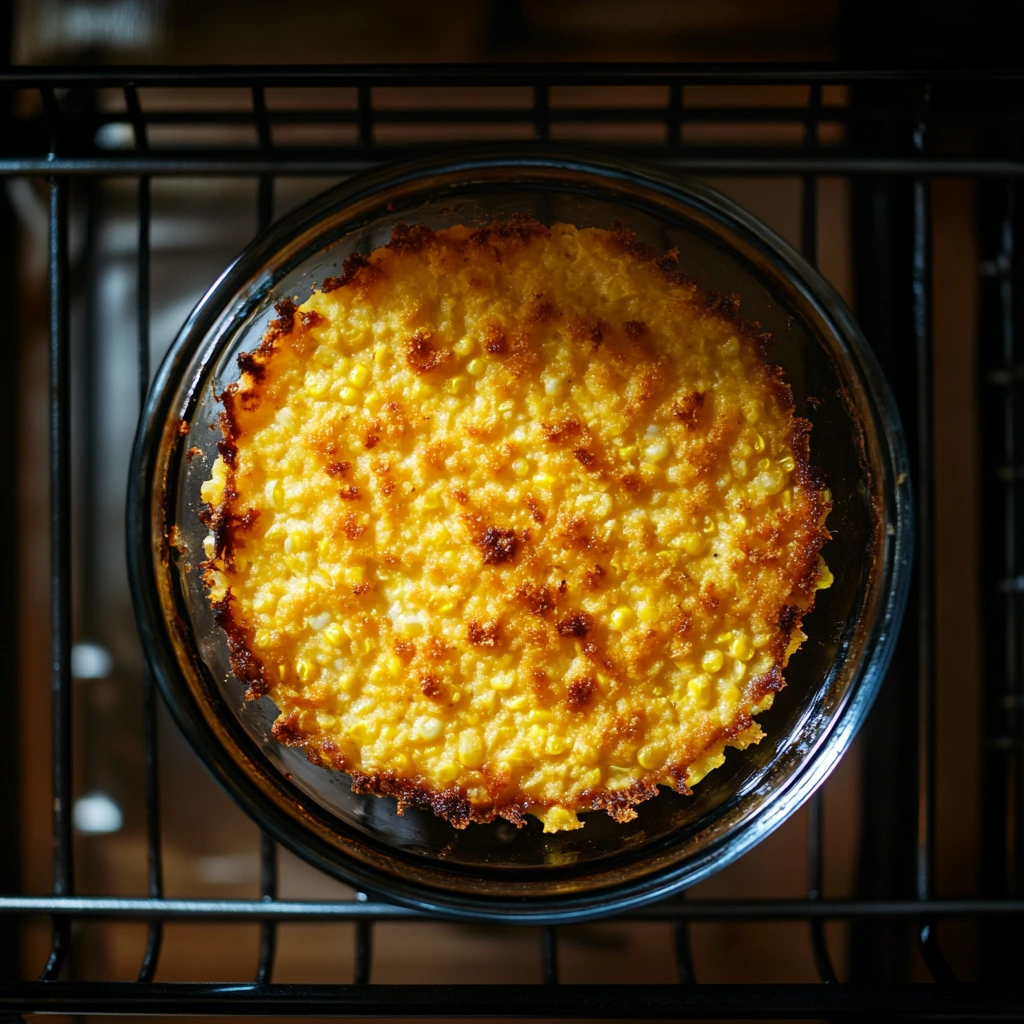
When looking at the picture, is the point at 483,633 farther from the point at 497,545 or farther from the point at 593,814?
the point at 593,814

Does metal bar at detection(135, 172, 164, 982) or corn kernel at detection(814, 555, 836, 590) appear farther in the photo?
metal bar at detection(135, 172, 164, 982)

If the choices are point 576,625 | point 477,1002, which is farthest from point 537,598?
point 477,1002

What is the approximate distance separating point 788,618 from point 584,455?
0.73 ft

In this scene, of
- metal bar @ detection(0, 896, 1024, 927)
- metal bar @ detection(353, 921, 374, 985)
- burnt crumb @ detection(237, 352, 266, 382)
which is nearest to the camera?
burnt crumb @ detection(237, 352, 266, 382)

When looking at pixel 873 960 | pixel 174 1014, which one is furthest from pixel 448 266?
pixel 873 960

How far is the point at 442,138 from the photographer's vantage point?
41.1 inches

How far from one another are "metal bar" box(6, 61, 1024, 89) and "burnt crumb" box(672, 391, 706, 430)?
0.91 ft

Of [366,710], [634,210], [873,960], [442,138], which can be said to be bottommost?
[873,960]

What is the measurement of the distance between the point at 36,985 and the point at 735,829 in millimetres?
633

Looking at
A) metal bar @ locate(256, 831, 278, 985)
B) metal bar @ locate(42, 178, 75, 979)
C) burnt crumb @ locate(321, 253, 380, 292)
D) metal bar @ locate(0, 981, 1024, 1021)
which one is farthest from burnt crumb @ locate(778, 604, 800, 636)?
metal bar @ locate(42, 178, 75, 979)

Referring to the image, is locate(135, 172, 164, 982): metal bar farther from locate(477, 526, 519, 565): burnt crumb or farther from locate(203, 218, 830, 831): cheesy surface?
locate(477, 526, 519, 565): burnt crumb

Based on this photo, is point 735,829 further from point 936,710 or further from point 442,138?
point 442,138

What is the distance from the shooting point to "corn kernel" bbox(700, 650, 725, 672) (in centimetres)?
84

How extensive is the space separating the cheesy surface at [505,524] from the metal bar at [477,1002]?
0.18 m
